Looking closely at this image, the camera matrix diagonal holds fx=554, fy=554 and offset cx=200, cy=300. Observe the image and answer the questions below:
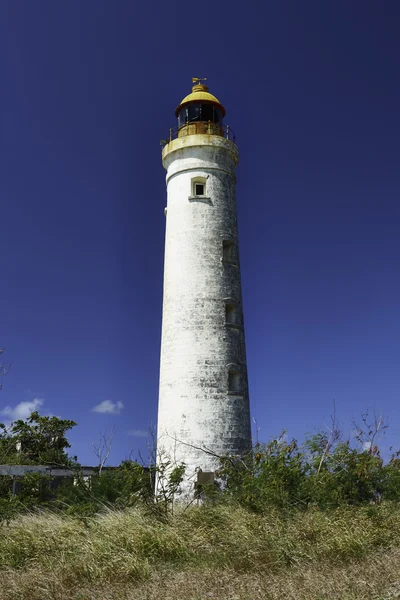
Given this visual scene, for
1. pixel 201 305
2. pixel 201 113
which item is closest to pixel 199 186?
pixel 201 113

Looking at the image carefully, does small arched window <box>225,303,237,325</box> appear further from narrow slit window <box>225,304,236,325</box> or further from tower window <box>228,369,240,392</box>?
tower window <box>228,369,240,392</box>

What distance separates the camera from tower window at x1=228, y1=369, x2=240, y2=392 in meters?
20.2

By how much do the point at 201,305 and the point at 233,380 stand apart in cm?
300

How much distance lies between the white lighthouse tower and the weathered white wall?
0.12 feet

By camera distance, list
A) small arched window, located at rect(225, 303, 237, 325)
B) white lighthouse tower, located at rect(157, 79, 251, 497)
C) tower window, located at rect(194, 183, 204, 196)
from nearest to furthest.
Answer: white lighthouse tower, located at rect(157, 79, 251, 497)
small arched window, located at rect(225, 303, 237, 325)
tower window, located at rect(194, 183, 204, 196)

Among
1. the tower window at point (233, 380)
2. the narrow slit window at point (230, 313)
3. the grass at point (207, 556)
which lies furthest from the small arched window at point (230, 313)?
the grass at point (207, 556)

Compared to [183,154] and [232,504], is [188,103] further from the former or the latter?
[232,504]

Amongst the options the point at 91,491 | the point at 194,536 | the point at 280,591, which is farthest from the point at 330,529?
the point at 91,491

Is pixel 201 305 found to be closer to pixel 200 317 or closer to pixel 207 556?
pixel 200 317

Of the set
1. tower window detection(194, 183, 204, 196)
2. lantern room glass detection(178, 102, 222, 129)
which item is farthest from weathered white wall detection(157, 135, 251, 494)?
lantern room glass detection(178, 102, 222, 129)

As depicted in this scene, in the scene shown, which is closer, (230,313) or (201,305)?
(201,305)

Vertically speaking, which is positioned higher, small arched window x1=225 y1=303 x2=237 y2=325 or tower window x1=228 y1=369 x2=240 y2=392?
small arched window x1=225 y1=303 x2=237 y2=325

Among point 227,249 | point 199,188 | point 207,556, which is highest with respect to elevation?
point 199,188

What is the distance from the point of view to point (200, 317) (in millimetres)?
20422
